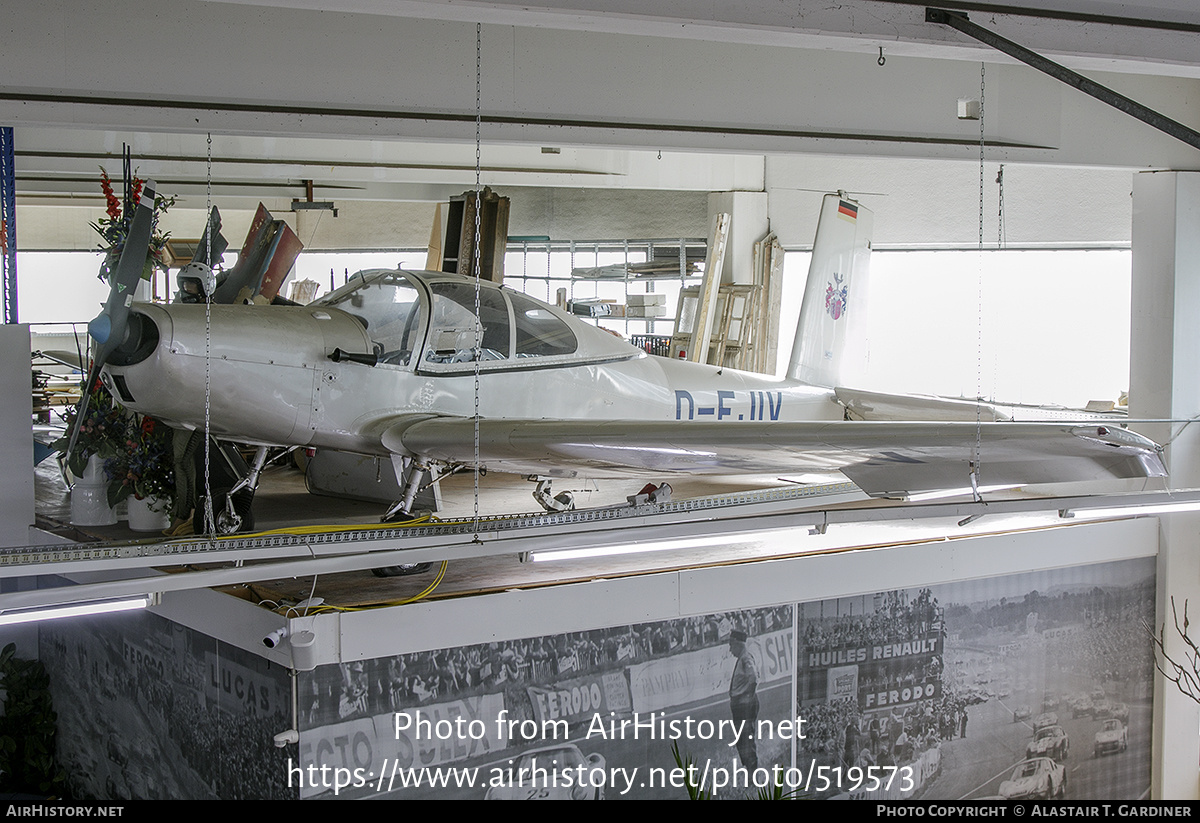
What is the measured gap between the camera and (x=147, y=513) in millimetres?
5398

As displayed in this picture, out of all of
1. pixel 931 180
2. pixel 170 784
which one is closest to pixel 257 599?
pixel 170 784

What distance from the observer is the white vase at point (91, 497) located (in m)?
5.55

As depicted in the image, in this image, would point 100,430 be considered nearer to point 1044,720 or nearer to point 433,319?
point 433,319

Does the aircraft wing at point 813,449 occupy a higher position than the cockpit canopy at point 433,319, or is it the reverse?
the cockpit canopy at point 433,319

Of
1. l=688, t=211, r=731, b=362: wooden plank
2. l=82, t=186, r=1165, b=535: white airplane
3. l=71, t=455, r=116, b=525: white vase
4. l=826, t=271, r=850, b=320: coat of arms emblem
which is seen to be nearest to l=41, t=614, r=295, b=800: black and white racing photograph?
l=71, t=455, r=116, b=525: white vase

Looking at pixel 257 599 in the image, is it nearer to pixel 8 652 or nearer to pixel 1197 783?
pixel 8 652

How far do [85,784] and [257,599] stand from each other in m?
2.20

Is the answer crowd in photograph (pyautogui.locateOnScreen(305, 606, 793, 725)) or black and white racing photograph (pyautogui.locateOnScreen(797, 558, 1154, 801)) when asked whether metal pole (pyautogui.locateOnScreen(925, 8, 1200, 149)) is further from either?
black and white racing photograph (pyautogui.locateOnScreen(797, 558, 1154, 801))

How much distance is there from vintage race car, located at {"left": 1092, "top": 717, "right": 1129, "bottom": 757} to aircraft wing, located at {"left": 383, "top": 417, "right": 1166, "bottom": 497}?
12.9 ft

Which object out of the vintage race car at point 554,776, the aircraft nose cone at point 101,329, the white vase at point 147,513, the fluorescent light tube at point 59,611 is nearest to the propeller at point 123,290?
the aircraft nose cone at point 101,329

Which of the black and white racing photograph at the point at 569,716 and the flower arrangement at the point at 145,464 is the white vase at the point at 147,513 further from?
the black and white racing photograph at the point at 569,716

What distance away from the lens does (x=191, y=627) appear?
14.7 feet

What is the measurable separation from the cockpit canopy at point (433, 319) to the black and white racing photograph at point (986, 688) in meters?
2.29

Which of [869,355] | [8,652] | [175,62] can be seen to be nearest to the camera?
[175,62]
